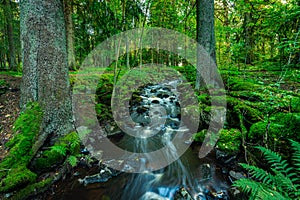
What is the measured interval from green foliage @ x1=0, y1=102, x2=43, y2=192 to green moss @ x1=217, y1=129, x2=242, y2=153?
3.98 metres

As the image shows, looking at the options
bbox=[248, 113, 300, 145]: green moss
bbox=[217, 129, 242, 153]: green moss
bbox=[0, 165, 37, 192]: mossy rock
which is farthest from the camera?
bbox=[217, 129, 242, 153]: green moss

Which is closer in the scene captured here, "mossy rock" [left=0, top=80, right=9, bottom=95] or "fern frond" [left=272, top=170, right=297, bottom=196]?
"fern frond" [left=272, top=170, right=297, bottom=196]

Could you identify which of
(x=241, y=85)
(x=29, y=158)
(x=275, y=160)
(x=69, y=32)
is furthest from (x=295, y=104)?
(x=69, y=32)

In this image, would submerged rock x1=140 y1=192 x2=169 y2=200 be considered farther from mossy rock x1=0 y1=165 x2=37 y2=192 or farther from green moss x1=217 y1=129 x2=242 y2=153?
mossy rock x1=0 y1=165 x2=37 y2=192

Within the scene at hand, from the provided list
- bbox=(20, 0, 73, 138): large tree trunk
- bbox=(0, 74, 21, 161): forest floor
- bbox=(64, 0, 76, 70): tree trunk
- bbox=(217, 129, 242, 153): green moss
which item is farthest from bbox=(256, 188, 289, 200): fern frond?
bbox=(64, 0, 76, 70): tree trunk

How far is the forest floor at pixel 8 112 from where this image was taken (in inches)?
130

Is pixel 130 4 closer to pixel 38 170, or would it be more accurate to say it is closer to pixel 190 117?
pixel 190 117

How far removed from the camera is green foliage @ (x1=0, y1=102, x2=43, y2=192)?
257cm

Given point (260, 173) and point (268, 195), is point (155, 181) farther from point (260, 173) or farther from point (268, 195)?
point (268, 195)

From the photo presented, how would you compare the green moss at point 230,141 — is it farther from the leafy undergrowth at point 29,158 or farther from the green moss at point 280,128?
the leafy undergrowth at point 29,158

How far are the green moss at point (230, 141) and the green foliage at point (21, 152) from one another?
3.98m

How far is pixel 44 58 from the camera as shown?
3506 millimetres

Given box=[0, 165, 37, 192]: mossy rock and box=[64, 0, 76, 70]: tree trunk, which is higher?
box=[64, 0, 76, 70]: tree trunk

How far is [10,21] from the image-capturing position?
29.0ft
